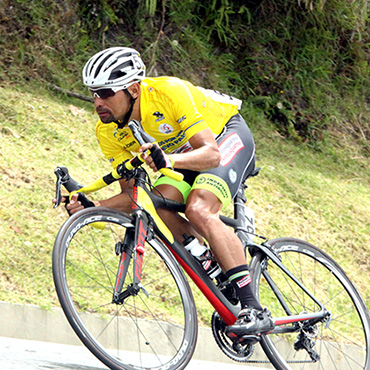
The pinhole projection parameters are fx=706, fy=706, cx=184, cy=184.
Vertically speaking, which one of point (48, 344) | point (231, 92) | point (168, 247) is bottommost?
point (231, 92)

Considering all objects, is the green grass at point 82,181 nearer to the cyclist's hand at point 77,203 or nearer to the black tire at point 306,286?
the black tire at point 306,286

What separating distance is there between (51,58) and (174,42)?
6.89 ft

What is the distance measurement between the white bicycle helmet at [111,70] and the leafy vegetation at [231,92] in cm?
199

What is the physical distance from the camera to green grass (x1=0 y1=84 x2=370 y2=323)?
20.3ft

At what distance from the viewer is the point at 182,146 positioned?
4832 mm

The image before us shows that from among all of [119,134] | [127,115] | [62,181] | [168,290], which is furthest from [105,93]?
[168,290]

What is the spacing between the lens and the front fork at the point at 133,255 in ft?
13.6

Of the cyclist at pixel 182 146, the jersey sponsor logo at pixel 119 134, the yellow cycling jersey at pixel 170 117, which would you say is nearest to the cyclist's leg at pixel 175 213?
the cyclist at pixel 182 146

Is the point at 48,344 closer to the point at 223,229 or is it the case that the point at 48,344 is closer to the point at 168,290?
the point at 168,290

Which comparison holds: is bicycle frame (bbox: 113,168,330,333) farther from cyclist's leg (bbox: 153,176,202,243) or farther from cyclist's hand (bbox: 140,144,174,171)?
cyclist's hand (bbox: 140,144,174,171)

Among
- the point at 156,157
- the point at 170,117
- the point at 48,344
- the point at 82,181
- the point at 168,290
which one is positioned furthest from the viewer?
the point at 82,181

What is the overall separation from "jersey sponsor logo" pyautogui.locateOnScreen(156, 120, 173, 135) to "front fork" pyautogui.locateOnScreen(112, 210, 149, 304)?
671 millimetres


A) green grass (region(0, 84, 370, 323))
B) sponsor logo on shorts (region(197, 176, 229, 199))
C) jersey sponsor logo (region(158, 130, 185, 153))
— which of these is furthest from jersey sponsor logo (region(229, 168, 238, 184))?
green grass (region(0, 84, 370, 323))

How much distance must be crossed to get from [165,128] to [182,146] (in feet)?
0.75
